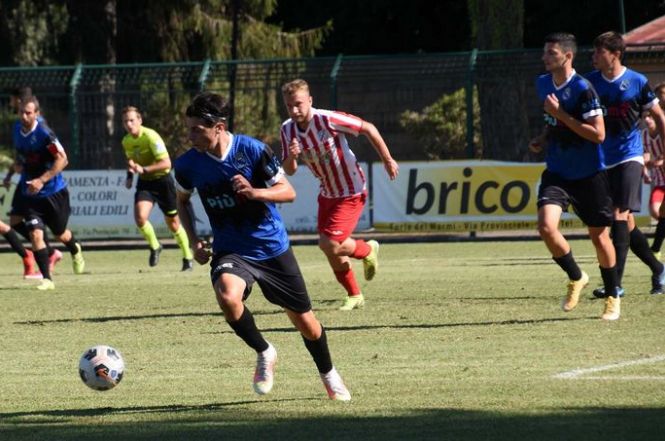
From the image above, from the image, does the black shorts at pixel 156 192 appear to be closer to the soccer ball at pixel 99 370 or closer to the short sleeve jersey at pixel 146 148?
the short sleeve jersey at pixel 146 148

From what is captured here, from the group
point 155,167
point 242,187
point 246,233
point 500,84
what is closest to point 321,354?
point 246,233

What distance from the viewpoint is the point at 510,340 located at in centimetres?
Answer: 1020

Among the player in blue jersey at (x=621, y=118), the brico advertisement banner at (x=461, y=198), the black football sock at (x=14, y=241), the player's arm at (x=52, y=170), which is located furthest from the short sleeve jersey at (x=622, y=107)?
the brico advertisement banner at (x=461, y=198)

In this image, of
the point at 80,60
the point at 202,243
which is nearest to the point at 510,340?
the point at 202,243

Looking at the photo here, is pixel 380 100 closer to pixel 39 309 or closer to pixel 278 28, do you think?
pixel 278 28

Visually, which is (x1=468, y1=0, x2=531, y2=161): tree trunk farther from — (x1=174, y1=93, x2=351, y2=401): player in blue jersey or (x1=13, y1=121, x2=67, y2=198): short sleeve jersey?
(x1=174, y1=93, x2=351, y2=401): player in blue jersey

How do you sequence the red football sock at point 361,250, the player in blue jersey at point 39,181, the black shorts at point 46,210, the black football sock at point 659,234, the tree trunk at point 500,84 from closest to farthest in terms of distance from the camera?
the red football sock at point 361,250 → the player in blue jersey at point 39,181 → the black shorts at point 46,210 → the black football sock at point 659,234 → the tree trunk at point 500,84

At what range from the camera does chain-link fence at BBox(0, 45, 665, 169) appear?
25359 mm

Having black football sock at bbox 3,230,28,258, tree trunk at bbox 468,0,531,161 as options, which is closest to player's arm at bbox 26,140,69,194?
black football sock at bbox 3,230,28,258

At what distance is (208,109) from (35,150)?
8405 millimetres

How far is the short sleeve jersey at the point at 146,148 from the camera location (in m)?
17.6

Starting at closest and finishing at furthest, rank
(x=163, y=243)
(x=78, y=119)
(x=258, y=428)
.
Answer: (x=258, y=428) → (x=163, y=243) → (x=78, y=119)

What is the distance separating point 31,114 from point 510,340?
711cm

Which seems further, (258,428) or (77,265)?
(77,265)
